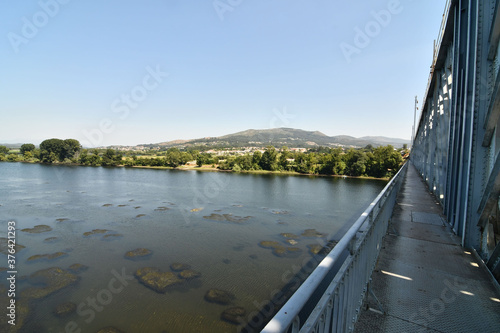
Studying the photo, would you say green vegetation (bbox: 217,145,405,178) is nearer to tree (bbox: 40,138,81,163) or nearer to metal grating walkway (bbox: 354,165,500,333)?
tree (bbox: 40,138,81,163)

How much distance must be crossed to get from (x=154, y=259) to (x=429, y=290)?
558 inches

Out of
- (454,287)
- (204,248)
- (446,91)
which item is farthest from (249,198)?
(454,287)

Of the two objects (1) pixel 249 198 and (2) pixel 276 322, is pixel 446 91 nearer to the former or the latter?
(2) pixel 276 322

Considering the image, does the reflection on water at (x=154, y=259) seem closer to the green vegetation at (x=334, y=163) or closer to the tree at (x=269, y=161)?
the green vegetation at (x=334, y=163)

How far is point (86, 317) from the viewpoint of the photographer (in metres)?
10.1

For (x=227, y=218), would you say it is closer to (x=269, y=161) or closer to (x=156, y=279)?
(x=156, y=279)

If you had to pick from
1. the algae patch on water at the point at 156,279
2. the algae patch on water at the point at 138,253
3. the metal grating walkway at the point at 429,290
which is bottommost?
the algae patch on water at the point at 156,279

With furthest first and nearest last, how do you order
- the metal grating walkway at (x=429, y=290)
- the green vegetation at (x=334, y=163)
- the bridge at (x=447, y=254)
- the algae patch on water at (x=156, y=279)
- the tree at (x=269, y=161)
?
the tree at (x=269, y=161)
the green vegetation at (x=334, y=163)
the algae patch on water at (x=156, y=279)
the metal grating walkway at (x=429, y=290)
the bridge at (x=447, y=254)

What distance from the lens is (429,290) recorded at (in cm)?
333

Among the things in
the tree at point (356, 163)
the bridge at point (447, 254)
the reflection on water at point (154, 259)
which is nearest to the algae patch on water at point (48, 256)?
the reflection on water at point (154, 259)

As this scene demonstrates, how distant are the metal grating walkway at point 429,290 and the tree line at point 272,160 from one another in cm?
6233

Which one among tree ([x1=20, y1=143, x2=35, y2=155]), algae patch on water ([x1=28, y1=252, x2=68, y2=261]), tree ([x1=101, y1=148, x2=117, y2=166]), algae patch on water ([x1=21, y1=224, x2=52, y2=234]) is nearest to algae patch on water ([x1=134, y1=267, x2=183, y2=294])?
algae patch on water ([x1=28, y1=252, x2=68, y2=261])

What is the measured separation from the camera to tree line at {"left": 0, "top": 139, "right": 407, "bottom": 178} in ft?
214

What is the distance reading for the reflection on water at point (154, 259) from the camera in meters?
10.3
